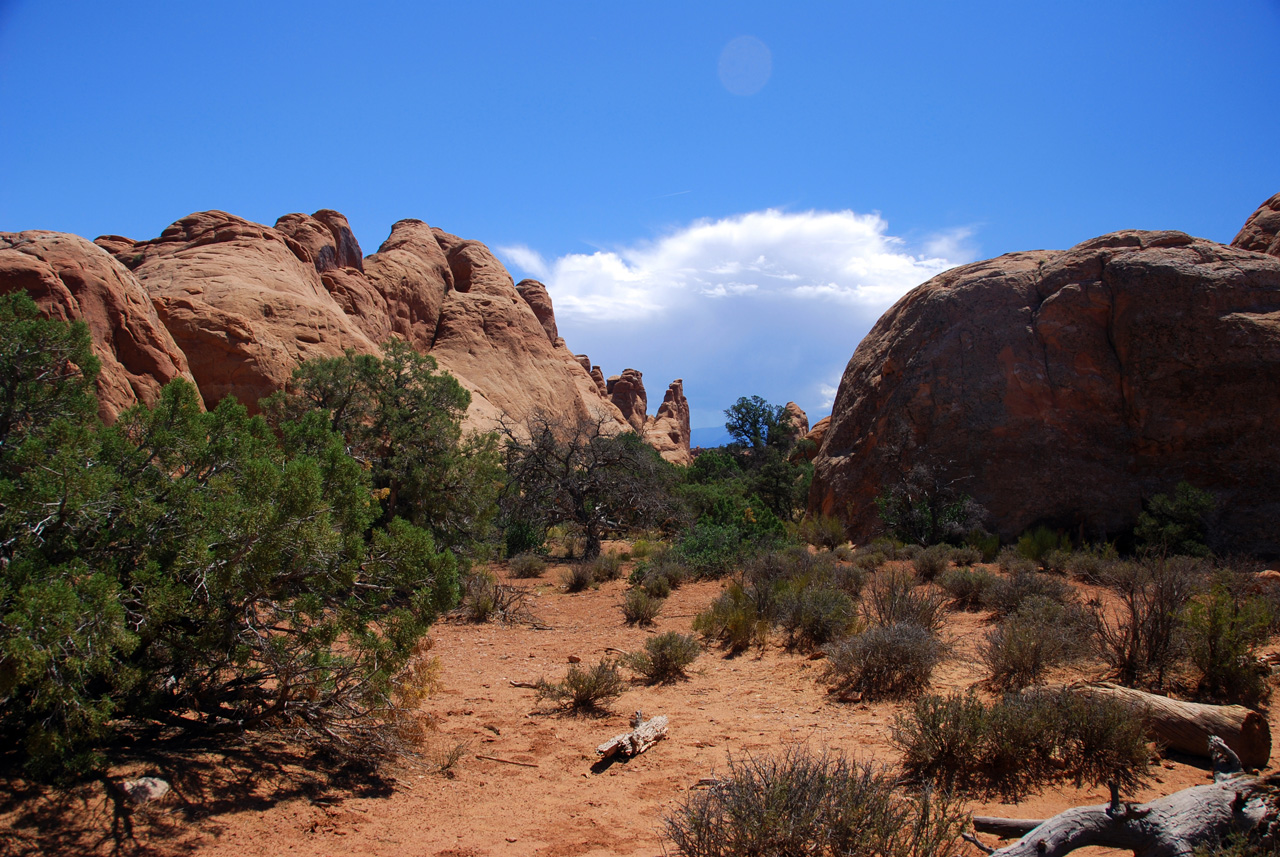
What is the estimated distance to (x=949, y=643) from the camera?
287 inches

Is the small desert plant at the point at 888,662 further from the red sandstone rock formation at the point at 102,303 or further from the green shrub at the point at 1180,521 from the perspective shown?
the red sandstone rock formation at the point at 102,303

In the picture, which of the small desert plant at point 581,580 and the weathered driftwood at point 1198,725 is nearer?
the weathered driftwood at point 1198,725

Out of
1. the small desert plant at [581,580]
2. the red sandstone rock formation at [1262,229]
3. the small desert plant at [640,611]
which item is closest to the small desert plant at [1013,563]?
the small desert plant at [640,611]

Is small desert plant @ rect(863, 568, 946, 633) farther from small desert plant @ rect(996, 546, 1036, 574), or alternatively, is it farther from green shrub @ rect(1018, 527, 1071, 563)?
green shrub @ rect(1018, 527, 1071, 563)

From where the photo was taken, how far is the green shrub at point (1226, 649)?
5.61 meters

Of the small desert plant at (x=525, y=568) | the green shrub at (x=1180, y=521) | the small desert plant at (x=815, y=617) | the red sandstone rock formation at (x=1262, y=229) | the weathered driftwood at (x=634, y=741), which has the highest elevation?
the red sandstone rock formation at (x=1262, y=229)

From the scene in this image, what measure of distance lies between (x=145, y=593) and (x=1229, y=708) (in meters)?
7.48

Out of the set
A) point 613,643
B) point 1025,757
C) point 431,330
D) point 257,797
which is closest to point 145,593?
point 257,797

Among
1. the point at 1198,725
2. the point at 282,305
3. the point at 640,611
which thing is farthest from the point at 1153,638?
the point at 282,305

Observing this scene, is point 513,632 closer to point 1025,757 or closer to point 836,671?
point 836,671

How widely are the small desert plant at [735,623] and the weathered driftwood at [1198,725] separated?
4.17 metres

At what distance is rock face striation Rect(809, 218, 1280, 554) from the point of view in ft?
49.8

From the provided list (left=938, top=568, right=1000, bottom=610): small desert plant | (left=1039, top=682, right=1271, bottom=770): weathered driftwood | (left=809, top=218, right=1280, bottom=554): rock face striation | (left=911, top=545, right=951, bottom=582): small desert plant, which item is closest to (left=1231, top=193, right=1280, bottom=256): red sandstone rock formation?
(left=809, top=218, right=1280, bottom=554): rock face striation

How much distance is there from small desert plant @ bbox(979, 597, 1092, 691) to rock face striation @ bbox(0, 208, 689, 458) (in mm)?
13341
